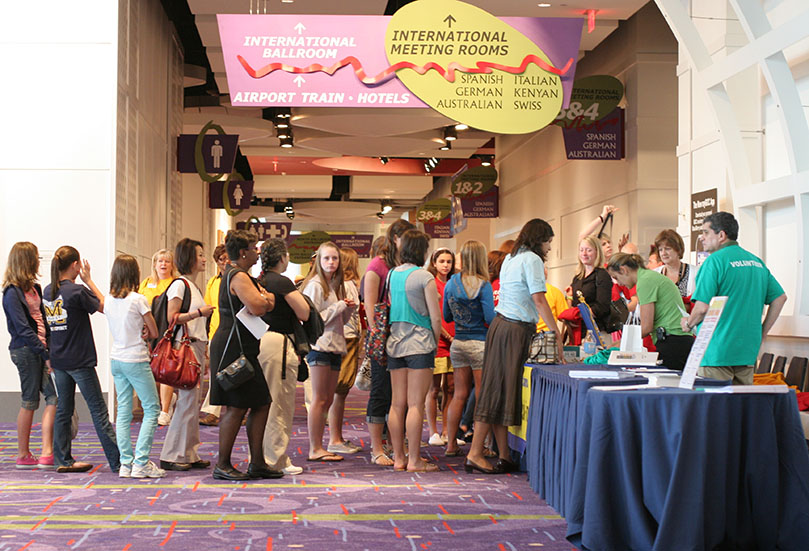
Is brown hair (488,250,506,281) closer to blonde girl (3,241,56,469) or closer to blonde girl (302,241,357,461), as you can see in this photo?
blonde girl (302,241,357,461)

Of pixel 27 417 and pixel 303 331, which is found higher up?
pixel 303 331

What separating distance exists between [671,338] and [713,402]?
2.00 metres

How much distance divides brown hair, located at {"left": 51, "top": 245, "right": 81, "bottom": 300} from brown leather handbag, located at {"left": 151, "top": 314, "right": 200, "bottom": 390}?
68 centimetres

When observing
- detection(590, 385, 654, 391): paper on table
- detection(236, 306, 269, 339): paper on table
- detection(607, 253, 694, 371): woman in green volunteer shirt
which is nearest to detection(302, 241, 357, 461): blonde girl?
detection(236, 306, 269, 339): paper on table

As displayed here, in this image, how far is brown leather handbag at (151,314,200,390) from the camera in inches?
218

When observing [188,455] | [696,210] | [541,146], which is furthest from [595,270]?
[541,146]

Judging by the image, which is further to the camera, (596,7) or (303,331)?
(596,7)

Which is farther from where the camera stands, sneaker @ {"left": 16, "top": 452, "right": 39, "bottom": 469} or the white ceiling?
the white ceiling

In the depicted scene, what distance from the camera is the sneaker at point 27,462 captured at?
5.65m

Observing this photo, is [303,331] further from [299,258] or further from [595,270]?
[299,258]

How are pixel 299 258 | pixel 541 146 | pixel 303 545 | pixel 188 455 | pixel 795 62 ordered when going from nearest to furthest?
pixel 303 545, pixel 188 455, pixel 795 62, pixel 541 146, pixel 299 258

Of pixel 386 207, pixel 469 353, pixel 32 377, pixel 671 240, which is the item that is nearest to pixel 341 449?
pixel 469 353

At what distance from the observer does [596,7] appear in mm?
9375

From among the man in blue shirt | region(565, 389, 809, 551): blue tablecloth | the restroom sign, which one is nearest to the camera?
region(565, 389, 809, 551): blue tablecloth
